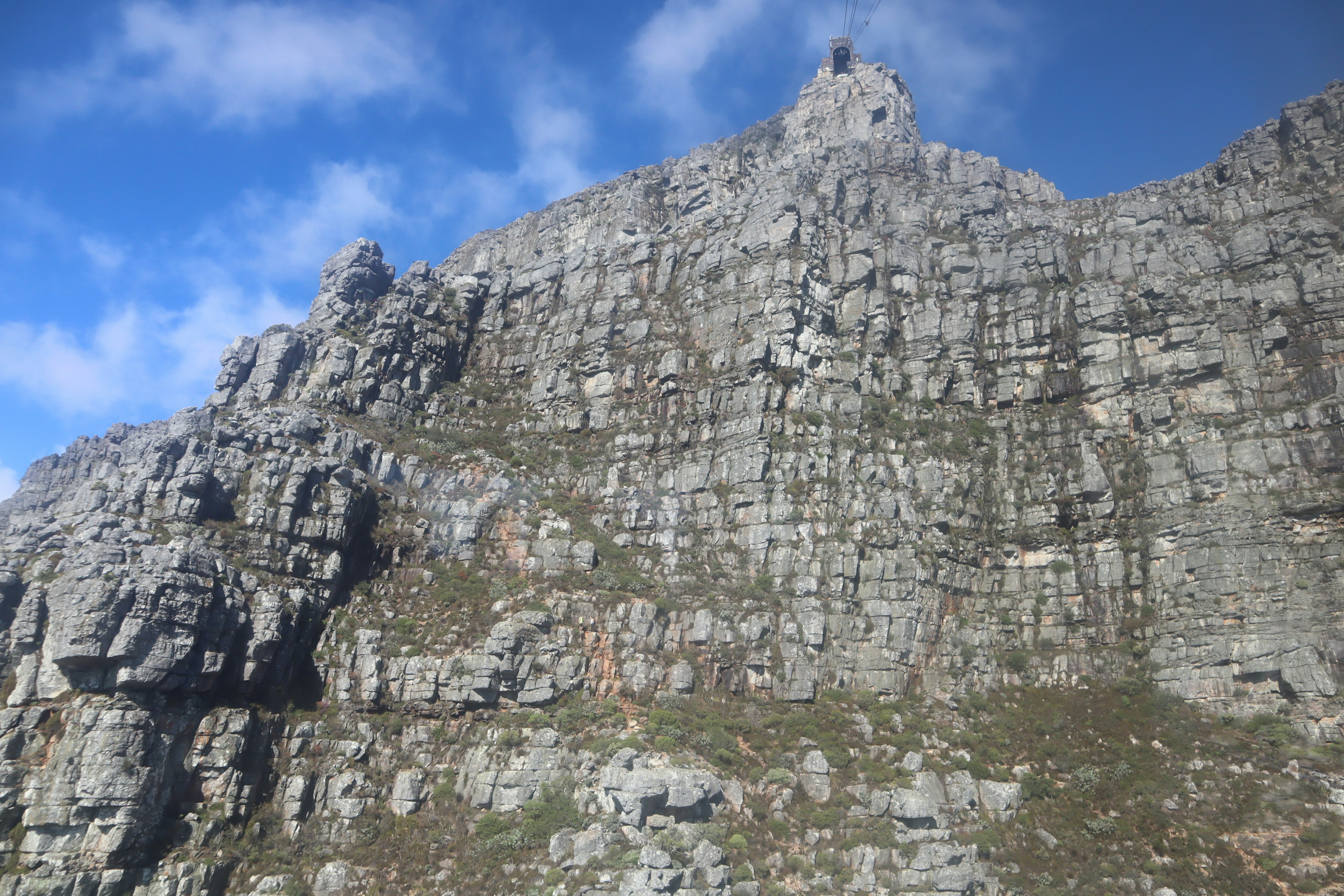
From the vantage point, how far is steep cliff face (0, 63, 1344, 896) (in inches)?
1636

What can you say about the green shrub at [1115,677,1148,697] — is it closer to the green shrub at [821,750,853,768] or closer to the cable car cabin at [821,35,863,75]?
the green shrub at [821,750,853,768]

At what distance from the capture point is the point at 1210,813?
129ft

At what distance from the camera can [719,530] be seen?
189ft

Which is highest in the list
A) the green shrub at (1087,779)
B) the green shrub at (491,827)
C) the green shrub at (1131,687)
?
the green shrub at (1131,687)

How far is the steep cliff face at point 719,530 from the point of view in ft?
136

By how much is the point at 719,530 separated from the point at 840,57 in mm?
82484

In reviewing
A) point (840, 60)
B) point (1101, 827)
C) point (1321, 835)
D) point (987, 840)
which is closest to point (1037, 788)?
point (1101, 827)

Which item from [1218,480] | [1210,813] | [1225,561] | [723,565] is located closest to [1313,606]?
[1225,561]

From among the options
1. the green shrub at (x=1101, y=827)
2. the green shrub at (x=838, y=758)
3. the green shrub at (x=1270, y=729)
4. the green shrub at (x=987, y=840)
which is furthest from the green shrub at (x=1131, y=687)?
the green shrub at (x=838, y=758)

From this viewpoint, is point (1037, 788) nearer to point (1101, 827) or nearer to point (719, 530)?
point (1101, 827)

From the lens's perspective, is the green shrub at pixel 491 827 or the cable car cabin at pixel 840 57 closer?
the green shrub at pixel 491 827

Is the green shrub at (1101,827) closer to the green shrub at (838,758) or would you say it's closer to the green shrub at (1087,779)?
the green shrub at (1087,779)

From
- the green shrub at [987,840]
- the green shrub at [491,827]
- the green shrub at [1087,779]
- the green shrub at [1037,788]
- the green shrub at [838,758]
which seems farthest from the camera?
the green shrub at [838,758]

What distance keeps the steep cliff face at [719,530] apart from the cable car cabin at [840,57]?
4100 cm
